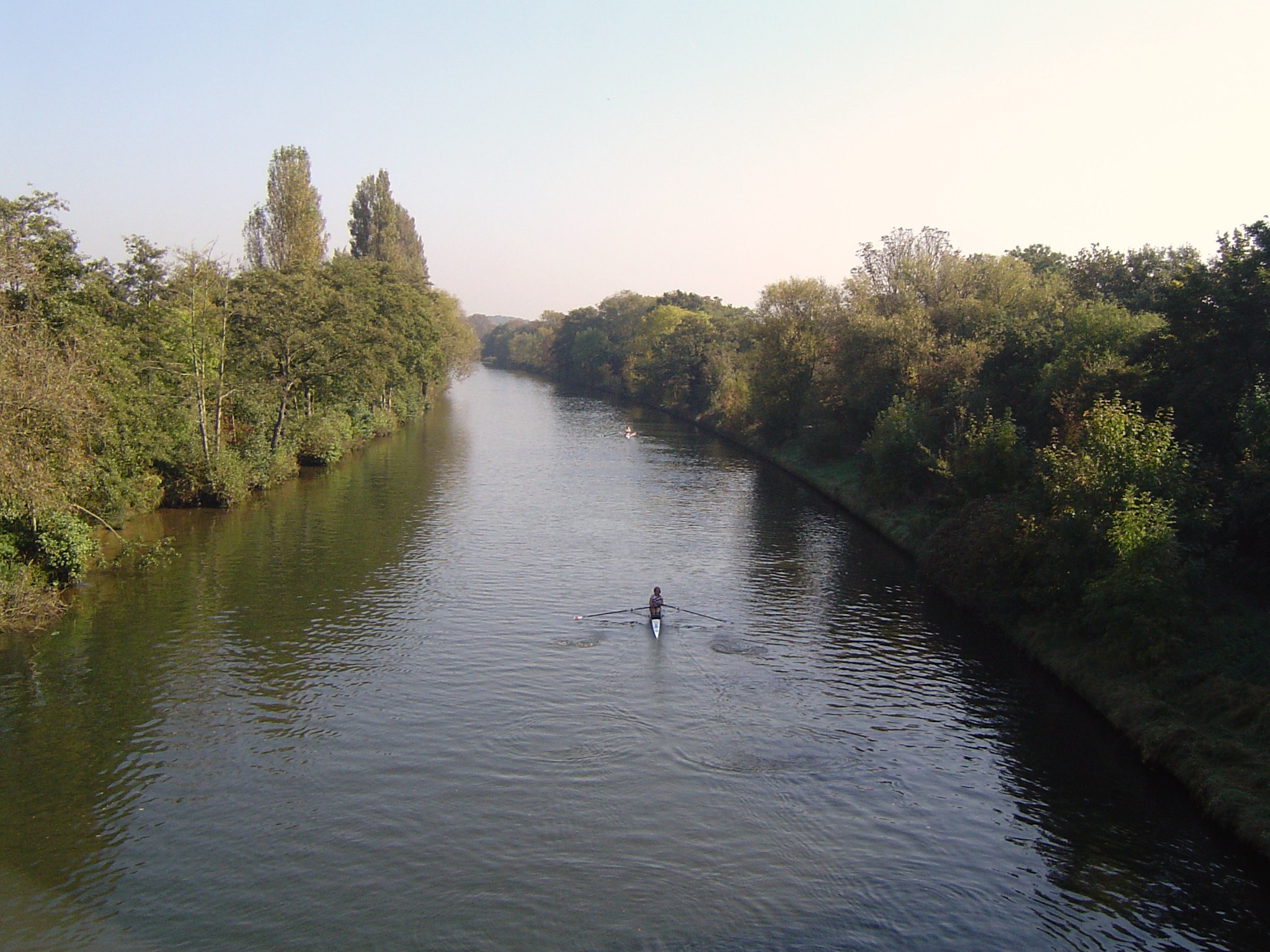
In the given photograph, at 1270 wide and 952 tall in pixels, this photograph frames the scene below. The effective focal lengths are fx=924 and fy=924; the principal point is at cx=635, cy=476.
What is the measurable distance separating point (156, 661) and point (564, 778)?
1353cm

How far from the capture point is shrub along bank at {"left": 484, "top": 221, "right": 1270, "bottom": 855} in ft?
75.6

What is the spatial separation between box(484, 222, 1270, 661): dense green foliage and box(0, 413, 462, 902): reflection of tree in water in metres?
21.9

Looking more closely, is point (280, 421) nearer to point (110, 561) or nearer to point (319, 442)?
point (319, 442)

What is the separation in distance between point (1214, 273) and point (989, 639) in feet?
49.4

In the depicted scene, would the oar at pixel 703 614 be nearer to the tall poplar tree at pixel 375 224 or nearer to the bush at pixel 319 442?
the bush at pixel 319 442

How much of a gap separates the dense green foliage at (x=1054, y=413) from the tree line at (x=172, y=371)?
29.5 metres

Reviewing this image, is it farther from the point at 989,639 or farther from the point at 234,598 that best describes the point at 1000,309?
the point at 234,598

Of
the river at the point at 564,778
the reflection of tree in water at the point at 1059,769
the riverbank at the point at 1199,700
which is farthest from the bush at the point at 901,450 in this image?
the riverbank at the point at 1199,700

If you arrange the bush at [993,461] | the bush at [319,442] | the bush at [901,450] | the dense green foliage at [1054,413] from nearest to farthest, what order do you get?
the dense green foliage at [1054,413], the bush at [993,461], the bush at [901,450], the bush at [319,442]

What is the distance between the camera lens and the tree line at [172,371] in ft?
90.4

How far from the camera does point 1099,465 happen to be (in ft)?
89.3

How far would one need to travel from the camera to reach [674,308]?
133m

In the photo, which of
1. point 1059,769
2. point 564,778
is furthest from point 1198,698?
point 564,778

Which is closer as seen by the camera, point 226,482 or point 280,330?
point 226,482
